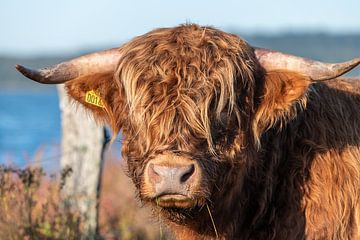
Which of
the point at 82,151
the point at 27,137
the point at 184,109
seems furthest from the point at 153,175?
the point at 27,137

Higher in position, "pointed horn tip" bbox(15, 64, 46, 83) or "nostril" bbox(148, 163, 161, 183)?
"pointed horn tip" bbox(15, 64, 46, 83)

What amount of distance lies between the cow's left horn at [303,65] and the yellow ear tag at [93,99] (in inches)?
41.7

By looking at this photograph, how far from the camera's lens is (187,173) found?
513 centimetres

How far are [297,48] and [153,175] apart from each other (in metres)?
121

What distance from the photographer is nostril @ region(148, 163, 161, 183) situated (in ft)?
16.9

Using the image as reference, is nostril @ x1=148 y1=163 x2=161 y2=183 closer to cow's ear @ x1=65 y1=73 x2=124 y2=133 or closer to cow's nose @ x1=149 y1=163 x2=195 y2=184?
cow's nose @ x1=149 y1=163 x2=195 y2=184

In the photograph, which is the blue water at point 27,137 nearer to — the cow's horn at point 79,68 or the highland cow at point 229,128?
the cow's horn at point 79,68

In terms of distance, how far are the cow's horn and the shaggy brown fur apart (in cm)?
7

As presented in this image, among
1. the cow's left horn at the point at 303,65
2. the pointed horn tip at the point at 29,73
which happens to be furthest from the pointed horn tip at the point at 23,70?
the cow's left horn at the point at 303,65

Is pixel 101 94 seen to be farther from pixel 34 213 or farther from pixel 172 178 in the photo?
pixel 34 213

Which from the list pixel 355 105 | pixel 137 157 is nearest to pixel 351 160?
pixel 355 105

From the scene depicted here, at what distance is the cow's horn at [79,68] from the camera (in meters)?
5.88

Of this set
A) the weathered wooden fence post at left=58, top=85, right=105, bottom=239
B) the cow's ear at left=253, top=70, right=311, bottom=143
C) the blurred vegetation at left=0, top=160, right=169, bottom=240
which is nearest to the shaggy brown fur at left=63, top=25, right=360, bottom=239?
the cow's ear at left=253, top=70, right=311, bottom=143

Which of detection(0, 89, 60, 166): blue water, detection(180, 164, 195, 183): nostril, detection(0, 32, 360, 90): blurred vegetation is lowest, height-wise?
detection(0, 32, 360, 90): blurred vegetation
